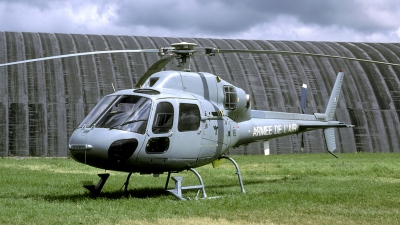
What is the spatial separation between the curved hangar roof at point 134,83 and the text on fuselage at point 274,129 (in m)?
12.3

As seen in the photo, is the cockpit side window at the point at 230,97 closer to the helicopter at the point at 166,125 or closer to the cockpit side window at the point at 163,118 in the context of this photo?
the helicopter at the point at 166,125

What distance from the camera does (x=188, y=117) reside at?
14.0 meters

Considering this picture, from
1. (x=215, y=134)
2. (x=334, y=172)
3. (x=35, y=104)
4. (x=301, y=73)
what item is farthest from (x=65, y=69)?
(x=215, y=134)

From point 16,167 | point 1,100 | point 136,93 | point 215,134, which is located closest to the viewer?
point 136,93

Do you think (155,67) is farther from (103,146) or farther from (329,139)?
(329,139)

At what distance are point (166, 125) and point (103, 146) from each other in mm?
1625

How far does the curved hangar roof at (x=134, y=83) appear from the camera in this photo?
95.5ft

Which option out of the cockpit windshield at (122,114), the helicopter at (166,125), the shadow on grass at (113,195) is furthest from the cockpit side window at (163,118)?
→ the shadow on grass at (113,195)

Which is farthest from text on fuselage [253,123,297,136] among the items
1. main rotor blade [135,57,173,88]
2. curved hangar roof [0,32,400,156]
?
curved hangar roof [0,32,400,156]

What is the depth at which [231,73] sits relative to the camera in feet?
112

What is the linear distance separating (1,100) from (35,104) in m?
1.60

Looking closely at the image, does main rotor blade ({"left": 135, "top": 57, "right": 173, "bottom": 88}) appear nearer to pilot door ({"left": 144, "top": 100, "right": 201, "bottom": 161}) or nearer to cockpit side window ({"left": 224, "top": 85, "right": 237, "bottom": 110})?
pilot door ({"left": 144, "top": 100, "right": 201, "bottom": 161})

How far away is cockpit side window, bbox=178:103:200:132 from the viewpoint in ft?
45.1

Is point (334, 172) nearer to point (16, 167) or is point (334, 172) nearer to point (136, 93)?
point (136, 93)
